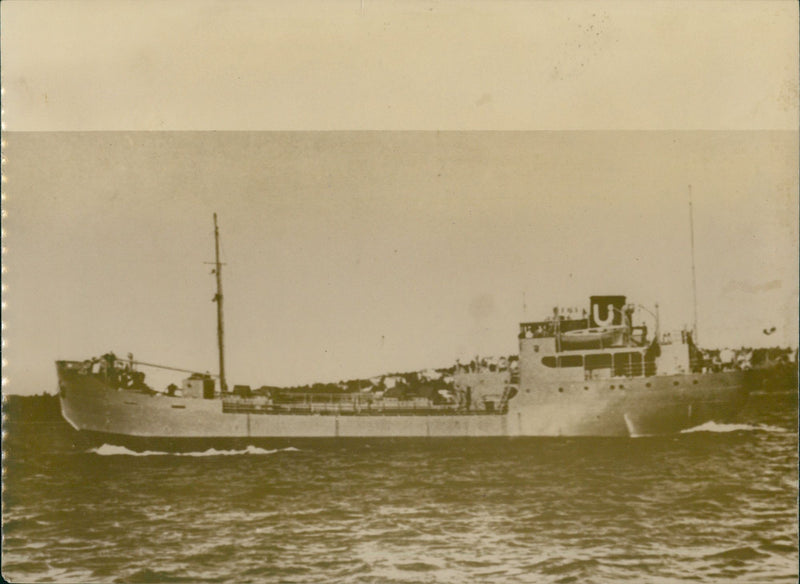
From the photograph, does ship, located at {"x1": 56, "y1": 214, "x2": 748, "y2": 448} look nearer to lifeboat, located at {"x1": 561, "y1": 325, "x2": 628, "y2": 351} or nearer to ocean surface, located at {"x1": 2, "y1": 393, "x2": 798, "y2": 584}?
lifeboat, located at {"x1": 561, "y1": 325, "x2": 628, "y2": 351}

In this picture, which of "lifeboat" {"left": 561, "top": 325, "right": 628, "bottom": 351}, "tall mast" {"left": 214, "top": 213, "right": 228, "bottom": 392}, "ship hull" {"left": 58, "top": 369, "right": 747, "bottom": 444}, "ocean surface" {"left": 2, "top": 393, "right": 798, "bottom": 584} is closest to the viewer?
"ocean surface" {"left": 2, "top": 393, "right": 798, "bottom": 584}

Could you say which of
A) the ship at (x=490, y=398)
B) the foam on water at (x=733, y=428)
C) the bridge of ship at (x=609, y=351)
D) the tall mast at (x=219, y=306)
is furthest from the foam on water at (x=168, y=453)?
the foam on water at (x=733, y=428)

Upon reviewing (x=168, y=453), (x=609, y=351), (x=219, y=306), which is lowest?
(x=168, y=453)

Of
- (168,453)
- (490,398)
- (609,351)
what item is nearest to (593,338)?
(609,351)

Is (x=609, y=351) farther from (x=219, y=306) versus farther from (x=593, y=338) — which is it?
(x=219, y=306)

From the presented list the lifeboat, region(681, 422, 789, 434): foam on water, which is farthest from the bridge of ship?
region(681, 422, 789, 434): foam on water

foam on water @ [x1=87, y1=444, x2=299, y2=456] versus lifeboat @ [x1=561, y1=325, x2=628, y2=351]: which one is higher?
lifeboat @ [x1=561, y1=325, x2=628, y2=351]
